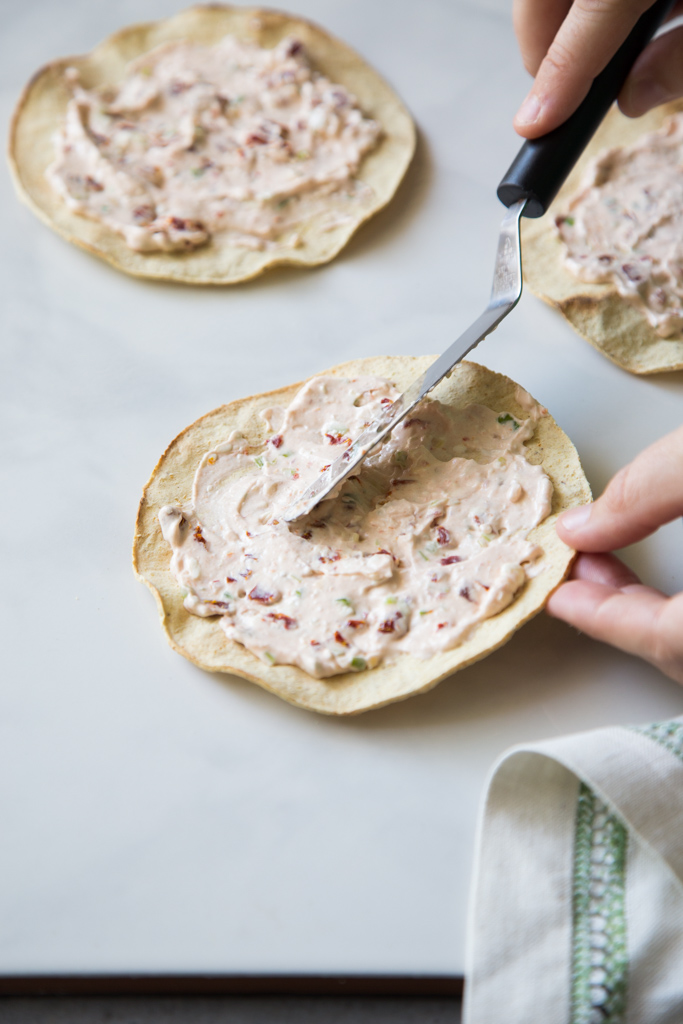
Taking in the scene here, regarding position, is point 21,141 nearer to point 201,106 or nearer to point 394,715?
point 201,106

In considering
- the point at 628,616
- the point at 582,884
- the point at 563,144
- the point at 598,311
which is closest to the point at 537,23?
the point at 563,144

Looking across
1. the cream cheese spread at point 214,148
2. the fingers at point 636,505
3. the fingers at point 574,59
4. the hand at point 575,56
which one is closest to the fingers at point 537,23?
the hand at point 575,56

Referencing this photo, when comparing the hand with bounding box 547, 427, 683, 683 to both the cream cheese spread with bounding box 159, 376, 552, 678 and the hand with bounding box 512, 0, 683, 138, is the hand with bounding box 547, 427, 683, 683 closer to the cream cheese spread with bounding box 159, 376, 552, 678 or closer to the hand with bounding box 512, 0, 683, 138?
the cream cheese spread with bounding box 159, 376, 552, 678

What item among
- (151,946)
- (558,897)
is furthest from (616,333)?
(151,946)

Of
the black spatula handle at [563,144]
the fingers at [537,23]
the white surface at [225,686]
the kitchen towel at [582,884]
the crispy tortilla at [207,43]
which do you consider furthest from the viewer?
the crispy tortilla at [207,43]

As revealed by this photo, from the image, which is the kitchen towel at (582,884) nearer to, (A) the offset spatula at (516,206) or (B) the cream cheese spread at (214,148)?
(A) the offset spatula at (516,206)

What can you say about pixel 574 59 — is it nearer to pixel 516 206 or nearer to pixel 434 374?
pixel 516 206
